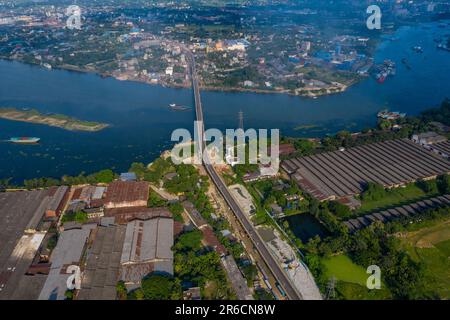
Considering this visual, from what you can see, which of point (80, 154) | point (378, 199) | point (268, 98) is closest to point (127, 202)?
point (80, 154)

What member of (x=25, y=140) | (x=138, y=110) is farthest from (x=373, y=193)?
(x=25, y=140)

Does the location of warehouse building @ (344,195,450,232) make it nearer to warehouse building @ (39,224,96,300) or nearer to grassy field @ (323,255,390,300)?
grassy field @ (323,255,390,300)

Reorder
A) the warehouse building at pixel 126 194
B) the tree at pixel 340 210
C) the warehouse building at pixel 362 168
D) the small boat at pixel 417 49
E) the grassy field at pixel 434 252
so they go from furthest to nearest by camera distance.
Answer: the small boat at pixel 417 49 → the warehouse building at pixel 362 168 → the warehouse building at pixel 126 194 → the tree at pixel 340 210 → the grassy field at pixel 434 252

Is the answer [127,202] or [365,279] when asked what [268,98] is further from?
[365,279]

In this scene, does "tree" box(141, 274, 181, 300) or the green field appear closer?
"tree" box(141, 274, 181, 300)

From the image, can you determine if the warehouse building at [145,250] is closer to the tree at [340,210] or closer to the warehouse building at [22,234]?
the warehouse building at [22,234]

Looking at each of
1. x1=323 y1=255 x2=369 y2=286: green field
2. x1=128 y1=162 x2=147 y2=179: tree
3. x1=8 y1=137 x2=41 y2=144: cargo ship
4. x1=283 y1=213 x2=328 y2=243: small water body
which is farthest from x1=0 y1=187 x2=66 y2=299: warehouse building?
x1=323 y1=255 x2=369 y2=286: green field

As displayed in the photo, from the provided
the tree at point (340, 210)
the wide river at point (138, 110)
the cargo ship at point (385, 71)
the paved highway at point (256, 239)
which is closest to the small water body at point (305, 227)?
the tree at point (340, 210)
